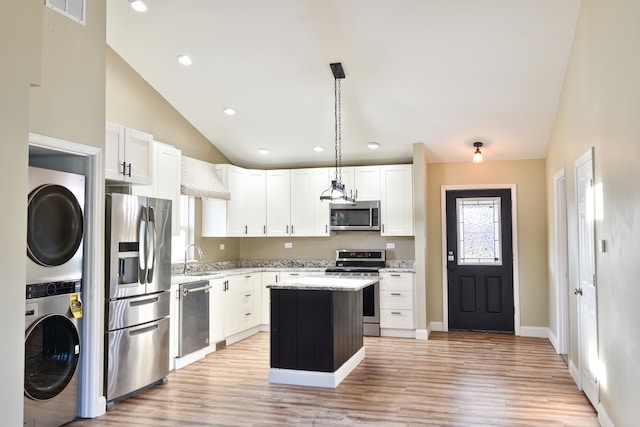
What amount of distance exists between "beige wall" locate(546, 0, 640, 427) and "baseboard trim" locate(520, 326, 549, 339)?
321 cm

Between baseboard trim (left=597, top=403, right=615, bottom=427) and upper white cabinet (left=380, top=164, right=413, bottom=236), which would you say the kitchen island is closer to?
baseboard trim (left=597, top=403, right=615, bottom=427)

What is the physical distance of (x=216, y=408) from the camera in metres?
4.06

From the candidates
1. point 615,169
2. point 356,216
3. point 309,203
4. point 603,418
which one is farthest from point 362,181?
point 603,418

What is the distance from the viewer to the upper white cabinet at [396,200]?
6988 millimetres

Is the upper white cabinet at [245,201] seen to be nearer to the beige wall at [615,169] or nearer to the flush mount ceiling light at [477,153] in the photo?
the flush mount ceiling light at [477,153]

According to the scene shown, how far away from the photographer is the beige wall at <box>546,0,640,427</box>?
283 cm

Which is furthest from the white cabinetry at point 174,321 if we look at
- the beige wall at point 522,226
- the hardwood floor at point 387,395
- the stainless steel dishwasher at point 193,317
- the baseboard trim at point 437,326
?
the baseboard trim at point 437,326

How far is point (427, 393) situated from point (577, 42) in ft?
10.5

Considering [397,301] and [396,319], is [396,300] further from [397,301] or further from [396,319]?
[396,319]

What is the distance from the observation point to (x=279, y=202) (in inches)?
295

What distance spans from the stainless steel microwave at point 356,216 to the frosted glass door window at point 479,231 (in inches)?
46.7

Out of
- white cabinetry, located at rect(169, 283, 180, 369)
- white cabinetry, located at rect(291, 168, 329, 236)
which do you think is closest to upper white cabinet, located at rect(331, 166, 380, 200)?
white cabinetry, located at rect(291, 168, 329, 236)

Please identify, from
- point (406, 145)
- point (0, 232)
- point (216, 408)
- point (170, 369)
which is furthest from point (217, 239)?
point (0, 232)

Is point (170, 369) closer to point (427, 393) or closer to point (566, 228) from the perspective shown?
point (427, 393)
